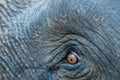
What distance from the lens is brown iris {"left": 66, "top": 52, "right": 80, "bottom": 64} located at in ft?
10.9

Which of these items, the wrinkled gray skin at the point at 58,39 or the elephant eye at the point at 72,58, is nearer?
the wrinkled gray skin at the point at 58,39

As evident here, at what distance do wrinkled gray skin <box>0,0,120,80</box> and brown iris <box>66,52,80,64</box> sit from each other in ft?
0.08

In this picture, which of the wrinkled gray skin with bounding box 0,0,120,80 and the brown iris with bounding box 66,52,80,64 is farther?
the brown iris with bounding box 66,52,80,64

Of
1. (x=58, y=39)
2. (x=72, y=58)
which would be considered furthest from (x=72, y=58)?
(x=58, y=39)

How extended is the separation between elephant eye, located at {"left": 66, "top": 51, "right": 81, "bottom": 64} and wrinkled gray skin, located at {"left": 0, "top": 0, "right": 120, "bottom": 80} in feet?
0.08

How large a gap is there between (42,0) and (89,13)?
1.99 feet

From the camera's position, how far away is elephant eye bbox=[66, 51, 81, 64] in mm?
3309

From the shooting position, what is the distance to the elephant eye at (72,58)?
3.31m

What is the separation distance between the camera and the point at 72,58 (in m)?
3.33

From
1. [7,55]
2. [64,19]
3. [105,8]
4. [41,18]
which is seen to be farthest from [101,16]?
[7,55]

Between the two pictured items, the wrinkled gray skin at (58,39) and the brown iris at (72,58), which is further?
the brown iris at (72,58)

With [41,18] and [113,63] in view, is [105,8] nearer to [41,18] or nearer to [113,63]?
[113,63]

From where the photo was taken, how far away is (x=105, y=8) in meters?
3.10

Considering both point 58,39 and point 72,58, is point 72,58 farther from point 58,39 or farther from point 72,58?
point 58,39
